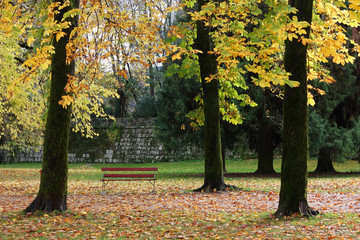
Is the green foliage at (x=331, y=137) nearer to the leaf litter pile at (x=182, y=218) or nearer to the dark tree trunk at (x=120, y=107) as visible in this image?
the leaf litter pile at (x=182, y=218)

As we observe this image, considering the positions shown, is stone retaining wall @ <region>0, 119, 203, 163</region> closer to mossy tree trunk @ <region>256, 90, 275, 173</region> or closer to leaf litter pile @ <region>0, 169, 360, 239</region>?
mossy tree trunk @ <region>256, 90, 275, 173</region>

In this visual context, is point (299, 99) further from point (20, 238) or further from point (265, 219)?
point (20, 238)

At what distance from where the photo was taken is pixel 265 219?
794 centimetres

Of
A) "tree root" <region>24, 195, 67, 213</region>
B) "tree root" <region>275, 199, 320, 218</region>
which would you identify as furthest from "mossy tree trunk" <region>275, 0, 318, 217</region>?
"tree root" <region>24, 195, 67, 213</region>

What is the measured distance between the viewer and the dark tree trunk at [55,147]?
28.2ft

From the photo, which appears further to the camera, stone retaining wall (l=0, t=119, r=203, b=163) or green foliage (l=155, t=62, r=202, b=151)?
stone retaining wall (l=0, t=119, r=203, b=163)

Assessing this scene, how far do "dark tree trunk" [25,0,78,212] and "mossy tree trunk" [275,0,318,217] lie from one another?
425cm

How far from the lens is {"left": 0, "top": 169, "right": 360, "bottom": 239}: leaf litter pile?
671cm

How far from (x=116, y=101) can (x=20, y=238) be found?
30.5m

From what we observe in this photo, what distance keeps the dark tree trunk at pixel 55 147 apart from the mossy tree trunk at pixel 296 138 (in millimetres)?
4252

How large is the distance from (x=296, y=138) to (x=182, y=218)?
8.46 ft

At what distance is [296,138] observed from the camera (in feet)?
26.2

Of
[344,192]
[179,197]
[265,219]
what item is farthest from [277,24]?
[344,192]

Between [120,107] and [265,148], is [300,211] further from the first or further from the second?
[120,107]
